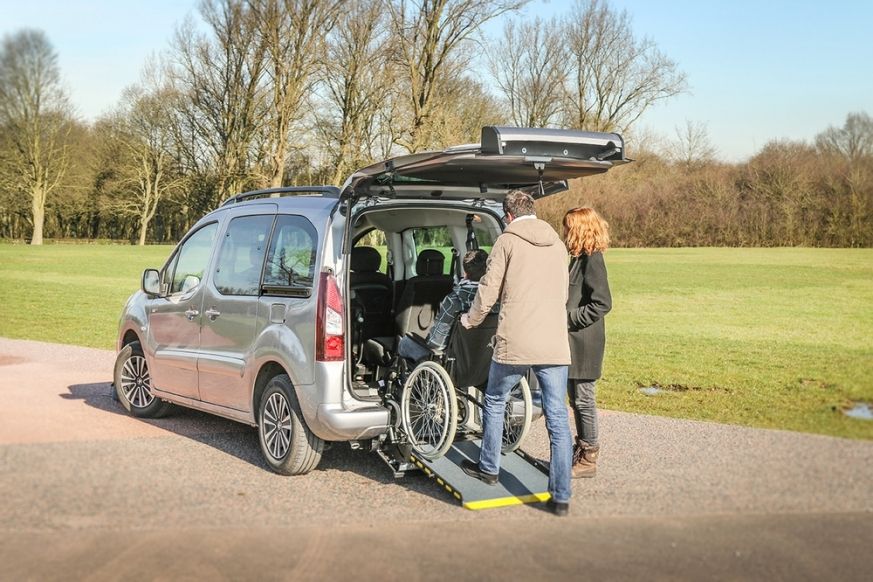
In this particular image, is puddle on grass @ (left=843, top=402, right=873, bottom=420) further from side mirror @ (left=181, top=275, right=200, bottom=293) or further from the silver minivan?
side mirror @ (left=181, top=275, right=200, bottom=293)

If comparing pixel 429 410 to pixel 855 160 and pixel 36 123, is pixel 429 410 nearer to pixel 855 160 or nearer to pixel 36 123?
pixel 855 160

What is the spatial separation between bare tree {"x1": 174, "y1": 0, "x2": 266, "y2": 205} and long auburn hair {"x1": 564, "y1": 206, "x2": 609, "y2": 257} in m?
35.9

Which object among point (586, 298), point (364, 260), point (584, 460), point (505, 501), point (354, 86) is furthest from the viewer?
point (354, 86)

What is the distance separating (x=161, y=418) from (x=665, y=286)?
2172 cm

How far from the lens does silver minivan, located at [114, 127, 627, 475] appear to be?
19.8ft

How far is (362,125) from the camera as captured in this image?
1652 inches

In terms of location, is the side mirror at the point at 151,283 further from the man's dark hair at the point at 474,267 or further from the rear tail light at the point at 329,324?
the man's dark hair at the point at 474,267

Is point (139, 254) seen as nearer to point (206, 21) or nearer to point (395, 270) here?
point (206, 21)

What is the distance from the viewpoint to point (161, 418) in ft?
27.8

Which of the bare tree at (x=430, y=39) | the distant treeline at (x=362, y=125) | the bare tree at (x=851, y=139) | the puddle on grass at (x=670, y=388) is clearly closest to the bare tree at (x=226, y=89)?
the distant treeline at (x=362, y=125)

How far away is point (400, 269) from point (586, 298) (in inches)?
70.1

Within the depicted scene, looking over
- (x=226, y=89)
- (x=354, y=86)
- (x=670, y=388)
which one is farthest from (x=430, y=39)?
(x=670, y=388)

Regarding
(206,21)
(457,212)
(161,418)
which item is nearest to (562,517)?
(457,212)

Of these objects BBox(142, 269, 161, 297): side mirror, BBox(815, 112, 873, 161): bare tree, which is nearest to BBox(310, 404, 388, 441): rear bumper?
BBox(142, 269, 161, 297): side mirror
